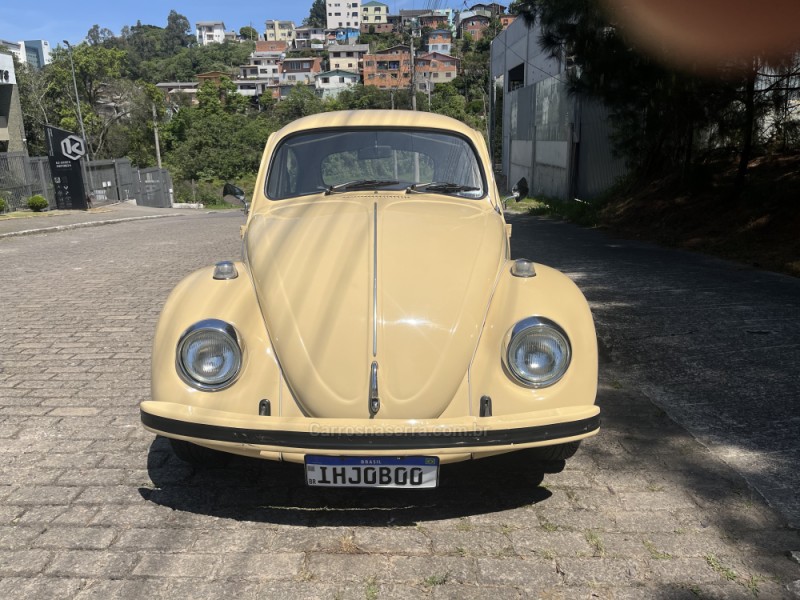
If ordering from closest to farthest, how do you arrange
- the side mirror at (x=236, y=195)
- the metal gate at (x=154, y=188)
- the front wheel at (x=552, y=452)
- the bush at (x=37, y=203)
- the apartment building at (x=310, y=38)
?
the front wheel at (x=552, y=452) < the side mirror at (x=236, y=195) < the bush at (x=37, y=203) < the metal gate at (x=154, y=188) < the apartment building at (x=310, y=38)

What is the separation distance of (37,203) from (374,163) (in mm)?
21961

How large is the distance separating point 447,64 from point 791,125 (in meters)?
108

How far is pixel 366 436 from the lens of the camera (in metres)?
2.72

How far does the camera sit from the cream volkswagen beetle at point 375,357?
2.79 meters

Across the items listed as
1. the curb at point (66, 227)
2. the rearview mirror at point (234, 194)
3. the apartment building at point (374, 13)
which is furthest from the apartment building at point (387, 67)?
the rearview mirror at point (234, 194)

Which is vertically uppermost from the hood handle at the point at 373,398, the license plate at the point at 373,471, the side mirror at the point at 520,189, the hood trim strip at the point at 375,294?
the side mirror at the point at 520,189

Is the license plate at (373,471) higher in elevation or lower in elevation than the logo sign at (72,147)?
lower

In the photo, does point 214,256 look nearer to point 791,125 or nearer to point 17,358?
point 17,358

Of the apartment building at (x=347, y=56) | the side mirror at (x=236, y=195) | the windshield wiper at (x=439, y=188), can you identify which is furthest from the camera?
the apartment building at (x=347, y=56)

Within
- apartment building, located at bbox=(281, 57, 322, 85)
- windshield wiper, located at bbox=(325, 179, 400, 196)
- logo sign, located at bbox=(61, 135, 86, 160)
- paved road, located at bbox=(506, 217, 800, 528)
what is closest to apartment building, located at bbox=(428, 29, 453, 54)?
apartment building, located at bbox=(281, 57, 322, 85)

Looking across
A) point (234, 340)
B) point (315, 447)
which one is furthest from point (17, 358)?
point (315, 447)

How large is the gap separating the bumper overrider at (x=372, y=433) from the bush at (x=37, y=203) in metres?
23.1

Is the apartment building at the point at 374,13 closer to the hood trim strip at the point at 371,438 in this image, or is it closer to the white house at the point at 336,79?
the white house at the point at 336,79

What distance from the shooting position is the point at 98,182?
31719 millimetres
